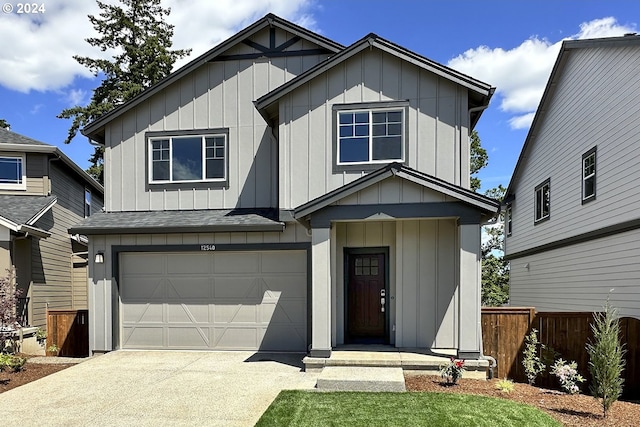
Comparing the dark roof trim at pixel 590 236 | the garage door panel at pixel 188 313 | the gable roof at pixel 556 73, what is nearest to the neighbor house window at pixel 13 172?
the garage door panel at pixel 188 313

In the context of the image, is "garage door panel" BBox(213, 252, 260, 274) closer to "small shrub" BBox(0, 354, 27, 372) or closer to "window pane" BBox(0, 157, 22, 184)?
"small shrub" BBox(0, 354, 27, 372)

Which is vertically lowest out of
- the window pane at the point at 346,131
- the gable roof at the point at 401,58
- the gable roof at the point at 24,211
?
the gable roof at the point at 24,211

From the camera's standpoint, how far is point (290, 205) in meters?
8.59

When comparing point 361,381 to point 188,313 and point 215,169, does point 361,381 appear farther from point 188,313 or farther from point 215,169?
point 215,169

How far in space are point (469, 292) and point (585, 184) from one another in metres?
5.79

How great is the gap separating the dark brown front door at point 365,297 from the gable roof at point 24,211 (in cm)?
859

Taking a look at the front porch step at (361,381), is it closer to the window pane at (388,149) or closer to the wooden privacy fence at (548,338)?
the wooden privacy fence at (548,338)

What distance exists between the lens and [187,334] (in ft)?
30.8

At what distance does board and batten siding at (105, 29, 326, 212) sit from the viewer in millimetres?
9641

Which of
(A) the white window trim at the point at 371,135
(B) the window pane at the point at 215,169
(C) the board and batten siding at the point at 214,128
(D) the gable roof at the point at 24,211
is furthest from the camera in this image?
(D) the gable roof at the point at 24,211

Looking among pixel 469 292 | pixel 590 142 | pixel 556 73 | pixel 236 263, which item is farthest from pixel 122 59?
pixel 469 292

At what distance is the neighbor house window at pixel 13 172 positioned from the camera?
12.4m

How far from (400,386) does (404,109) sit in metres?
5.39

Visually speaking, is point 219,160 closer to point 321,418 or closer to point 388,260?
point 388,260
